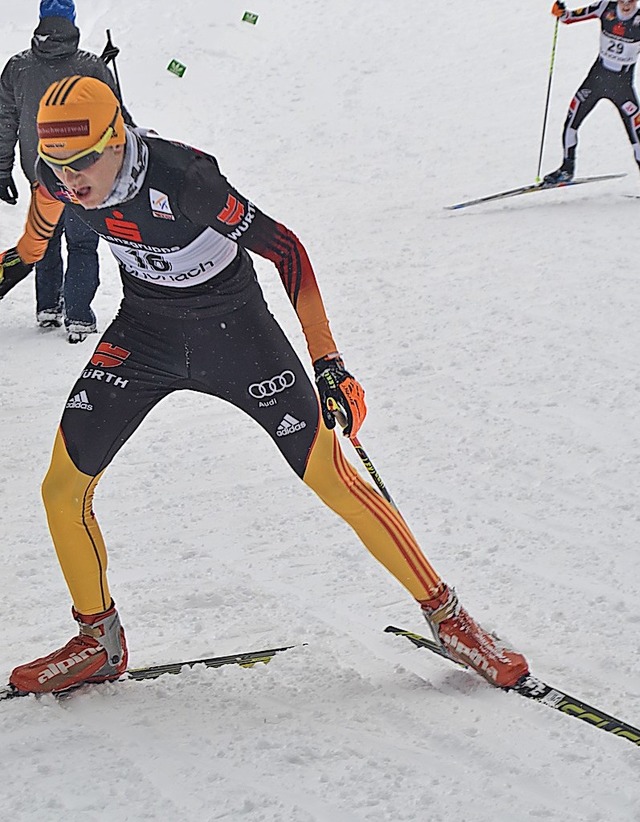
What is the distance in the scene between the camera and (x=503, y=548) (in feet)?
13.4

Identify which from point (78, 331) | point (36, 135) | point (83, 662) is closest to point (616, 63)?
point (78, 331)

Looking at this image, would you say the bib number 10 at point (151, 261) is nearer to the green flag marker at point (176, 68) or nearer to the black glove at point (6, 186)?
the black glove at point (6, 186)

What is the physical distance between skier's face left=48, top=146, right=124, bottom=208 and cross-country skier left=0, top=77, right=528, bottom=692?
6cm

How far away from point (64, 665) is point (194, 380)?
0.93m

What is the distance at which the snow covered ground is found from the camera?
2.56 meters

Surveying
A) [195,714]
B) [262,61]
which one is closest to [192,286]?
[195,714]

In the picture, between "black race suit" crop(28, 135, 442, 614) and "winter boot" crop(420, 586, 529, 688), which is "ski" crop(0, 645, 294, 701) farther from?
"winter boot" crop(420, 586, 529, 688)

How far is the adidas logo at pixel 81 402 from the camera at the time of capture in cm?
298

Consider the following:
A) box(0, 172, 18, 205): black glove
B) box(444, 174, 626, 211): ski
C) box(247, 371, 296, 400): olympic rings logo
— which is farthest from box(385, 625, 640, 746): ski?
box(444, 174, 626, 211): ski

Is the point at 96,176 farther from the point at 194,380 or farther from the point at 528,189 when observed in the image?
the point at 528,189

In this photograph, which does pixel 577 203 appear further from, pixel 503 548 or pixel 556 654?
pixel 556 654

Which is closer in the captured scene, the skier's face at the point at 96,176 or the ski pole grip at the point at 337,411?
the skier's face at the point at 96,176

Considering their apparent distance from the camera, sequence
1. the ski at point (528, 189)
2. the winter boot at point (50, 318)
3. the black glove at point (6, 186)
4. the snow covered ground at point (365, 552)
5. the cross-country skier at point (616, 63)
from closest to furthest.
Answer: the snow covered ground at point (365, 552), the black glove at point (6, 186), the winter boot at point (50, 318), the cross-country skier at point (616, 63), the ski at point (528, 189)

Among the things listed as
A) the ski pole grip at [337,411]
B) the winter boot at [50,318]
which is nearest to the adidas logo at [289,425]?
the ski pole grip at [337,411]
